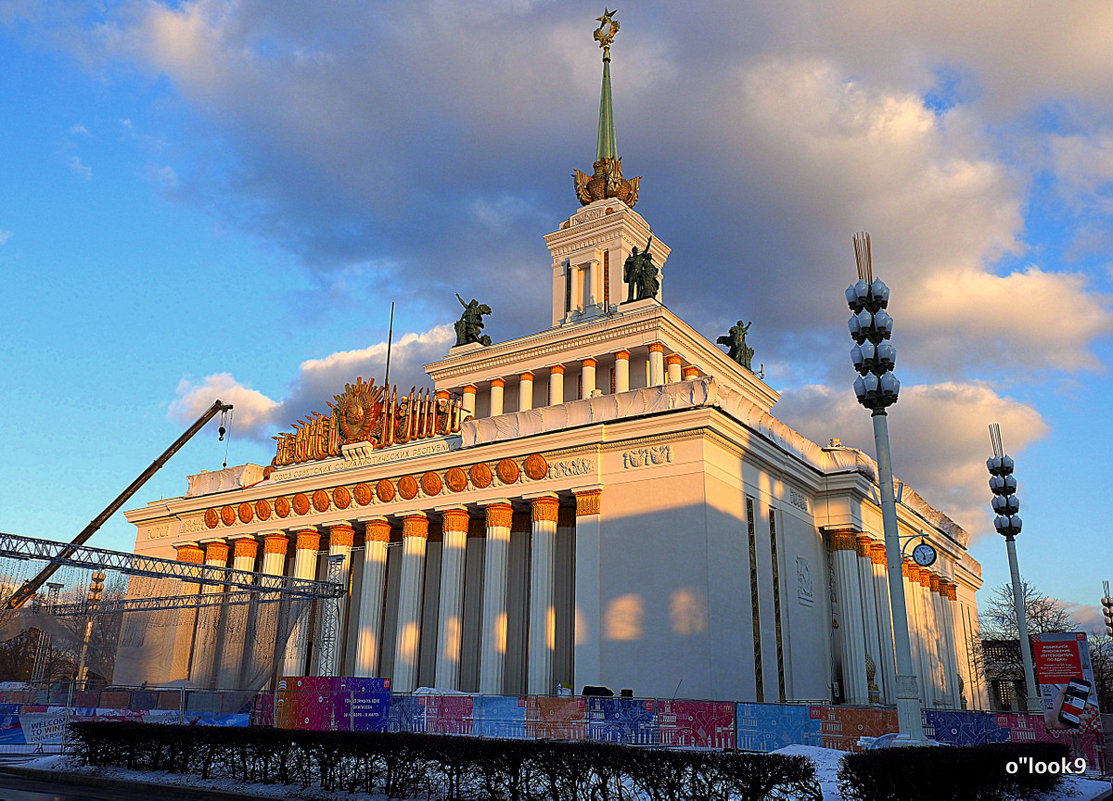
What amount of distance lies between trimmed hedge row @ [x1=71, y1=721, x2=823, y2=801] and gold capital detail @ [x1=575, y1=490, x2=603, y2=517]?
1517 centimetres

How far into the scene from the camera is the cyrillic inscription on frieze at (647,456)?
92.2 ft

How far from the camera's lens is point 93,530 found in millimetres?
52812

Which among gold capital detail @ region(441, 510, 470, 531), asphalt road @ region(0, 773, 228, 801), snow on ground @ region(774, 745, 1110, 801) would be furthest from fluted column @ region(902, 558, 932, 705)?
asphalt road @ region(0, 773, 228, 801)

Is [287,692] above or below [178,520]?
below

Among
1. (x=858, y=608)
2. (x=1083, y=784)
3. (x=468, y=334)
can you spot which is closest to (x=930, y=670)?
(x=858, y=608)

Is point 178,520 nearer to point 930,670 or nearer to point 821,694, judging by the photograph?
point 821,694

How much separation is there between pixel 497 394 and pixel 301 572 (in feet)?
40.9

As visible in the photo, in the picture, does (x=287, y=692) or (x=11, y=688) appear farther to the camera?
(x=11, y=688)

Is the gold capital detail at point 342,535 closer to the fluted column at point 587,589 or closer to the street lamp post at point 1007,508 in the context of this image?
the fluted column at point 587,589

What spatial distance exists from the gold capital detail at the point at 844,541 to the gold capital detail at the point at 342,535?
19.8 metres

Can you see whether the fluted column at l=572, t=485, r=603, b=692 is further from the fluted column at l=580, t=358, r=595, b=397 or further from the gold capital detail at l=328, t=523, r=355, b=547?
the gold capital detail at l=328, t=523, r=355, b=547

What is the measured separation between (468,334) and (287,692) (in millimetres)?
26235

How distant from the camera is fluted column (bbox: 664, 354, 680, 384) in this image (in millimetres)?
39062

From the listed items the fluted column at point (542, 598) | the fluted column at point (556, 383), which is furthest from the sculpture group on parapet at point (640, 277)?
the fluted column at point (542, 598)
